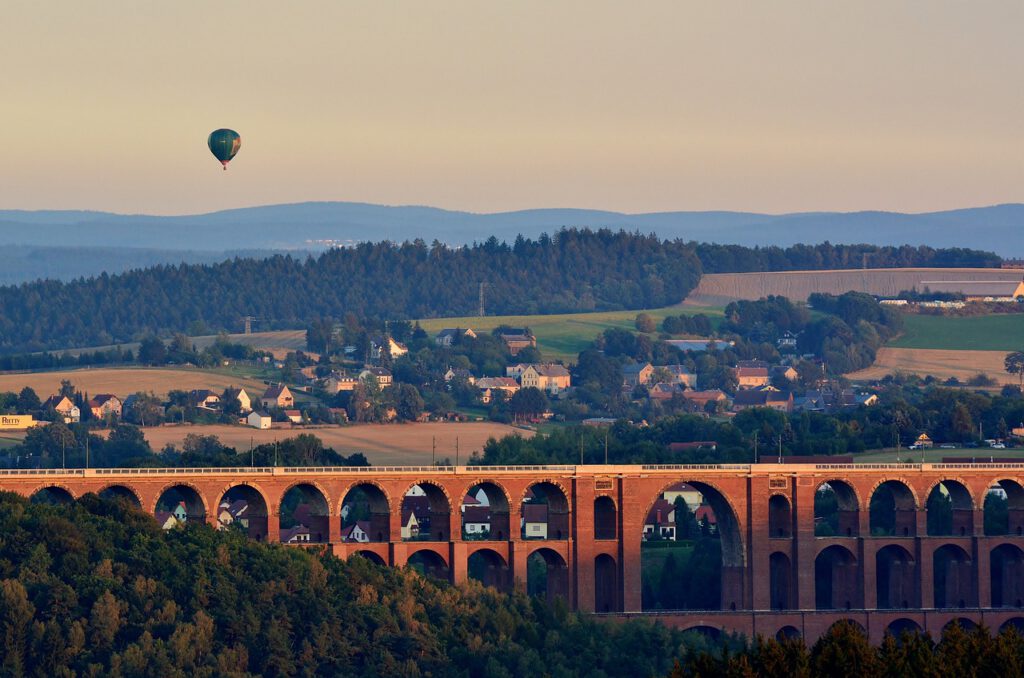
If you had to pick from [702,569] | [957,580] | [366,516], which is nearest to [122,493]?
[366,516]

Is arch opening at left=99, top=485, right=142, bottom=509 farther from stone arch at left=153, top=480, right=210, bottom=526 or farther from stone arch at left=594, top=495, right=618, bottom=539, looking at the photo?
stone arch at left=594, top=495, right=618, bottom=539

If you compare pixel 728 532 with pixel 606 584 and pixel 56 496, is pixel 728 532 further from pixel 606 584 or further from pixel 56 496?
pixel 56 496

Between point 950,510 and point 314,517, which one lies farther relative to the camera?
point 950,510

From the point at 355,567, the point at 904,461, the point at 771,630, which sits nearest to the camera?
the point at 355,567

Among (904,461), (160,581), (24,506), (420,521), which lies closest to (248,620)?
(160,581)

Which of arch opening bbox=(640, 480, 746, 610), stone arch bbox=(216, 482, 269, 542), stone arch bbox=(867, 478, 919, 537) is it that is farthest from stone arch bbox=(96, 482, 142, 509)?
stone arch bbox=(867, 478, 919, 537)

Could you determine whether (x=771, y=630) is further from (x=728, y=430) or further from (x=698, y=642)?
(x=728, y=430)

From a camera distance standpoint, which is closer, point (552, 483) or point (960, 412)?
point (552, 483)
